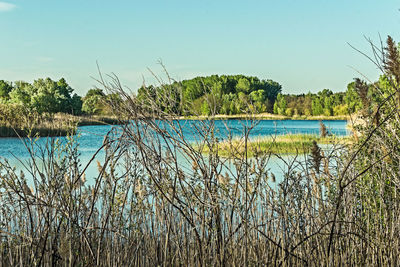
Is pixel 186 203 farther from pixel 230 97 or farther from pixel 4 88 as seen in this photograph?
pixel 4 88

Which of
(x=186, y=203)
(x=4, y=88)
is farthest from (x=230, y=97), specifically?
(x=4, y=88)

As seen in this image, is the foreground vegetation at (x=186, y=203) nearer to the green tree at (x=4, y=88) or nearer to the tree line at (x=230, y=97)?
the tree line at (x=230, y=97)

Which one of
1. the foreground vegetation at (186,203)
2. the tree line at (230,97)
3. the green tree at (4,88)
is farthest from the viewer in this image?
the green tree at (4,88)

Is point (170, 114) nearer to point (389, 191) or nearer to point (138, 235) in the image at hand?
point (138, 235)

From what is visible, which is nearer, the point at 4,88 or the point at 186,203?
the point at 186,203

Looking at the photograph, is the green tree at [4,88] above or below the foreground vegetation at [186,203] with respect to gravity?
above

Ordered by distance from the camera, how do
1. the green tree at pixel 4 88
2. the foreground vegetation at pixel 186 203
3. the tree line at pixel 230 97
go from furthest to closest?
the green tree at pixel 4 88, the tree line at pixel 230 97, the foreground vegetation at pixel 186 203

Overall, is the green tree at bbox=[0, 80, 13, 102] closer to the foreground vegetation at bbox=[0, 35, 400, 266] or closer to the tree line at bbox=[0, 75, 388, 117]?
the tree line at bbox=[0, 75, 388, 117]

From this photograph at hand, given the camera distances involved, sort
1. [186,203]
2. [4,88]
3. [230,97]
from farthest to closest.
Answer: [4,88] < [230,97] < [186,203]

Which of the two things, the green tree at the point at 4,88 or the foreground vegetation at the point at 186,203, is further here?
the green tree at the point at 4,88

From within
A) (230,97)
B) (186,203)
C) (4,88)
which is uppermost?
(4,88)

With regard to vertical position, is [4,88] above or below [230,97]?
above

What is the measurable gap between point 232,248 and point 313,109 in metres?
57.9

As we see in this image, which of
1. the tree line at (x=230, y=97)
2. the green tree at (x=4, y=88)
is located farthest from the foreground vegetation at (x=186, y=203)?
the green tree at (x=4, y=88)
